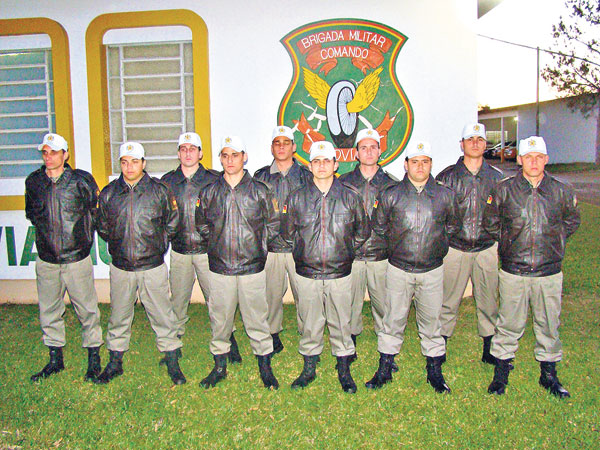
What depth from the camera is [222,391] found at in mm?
4406

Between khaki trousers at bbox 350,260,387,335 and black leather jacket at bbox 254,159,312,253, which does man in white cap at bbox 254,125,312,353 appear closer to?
black leather jacket at bbox 254,159,312,253

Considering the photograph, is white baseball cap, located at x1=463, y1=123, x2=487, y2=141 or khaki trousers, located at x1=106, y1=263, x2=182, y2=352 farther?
white baseball cap, located at x1=463, y1=123, x2=487, y2=141

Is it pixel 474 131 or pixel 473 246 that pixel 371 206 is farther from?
pixel 474 131

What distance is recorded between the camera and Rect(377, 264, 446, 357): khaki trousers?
4.35 metres

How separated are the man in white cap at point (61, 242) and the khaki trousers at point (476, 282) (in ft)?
11.1

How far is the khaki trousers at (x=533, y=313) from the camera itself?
4.16 m

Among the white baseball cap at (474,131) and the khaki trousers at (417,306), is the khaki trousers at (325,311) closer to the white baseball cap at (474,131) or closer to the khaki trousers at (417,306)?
the khaki trousers at (417,306)

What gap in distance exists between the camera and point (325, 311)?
4434mm

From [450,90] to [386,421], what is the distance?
4.49m

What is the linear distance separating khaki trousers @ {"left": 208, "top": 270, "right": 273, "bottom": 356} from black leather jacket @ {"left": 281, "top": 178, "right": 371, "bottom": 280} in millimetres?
445

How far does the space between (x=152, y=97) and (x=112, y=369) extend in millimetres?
4021

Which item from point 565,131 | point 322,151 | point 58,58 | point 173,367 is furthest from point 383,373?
point 565,131

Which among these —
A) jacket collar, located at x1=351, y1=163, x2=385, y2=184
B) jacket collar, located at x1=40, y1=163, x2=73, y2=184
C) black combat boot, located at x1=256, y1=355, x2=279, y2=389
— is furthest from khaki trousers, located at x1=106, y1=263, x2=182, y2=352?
jacket collar, located at x1=351, y1=163, x2=385, y2=184

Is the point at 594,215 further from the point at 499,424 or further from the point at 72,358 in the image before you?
the point at 72,358
